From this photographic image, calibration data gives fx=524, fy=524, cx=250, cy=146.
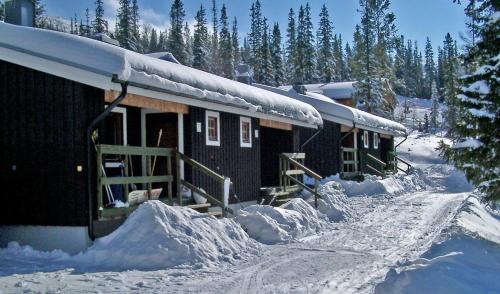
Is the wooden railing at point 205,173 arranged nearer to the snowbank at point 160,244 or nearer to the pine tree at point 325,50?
the snowbank at point 160,244

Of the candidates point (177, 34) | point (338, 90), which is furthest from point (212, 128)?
point (177, 34)

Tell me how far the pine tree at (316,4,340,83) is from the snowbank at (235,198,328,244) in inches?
2430

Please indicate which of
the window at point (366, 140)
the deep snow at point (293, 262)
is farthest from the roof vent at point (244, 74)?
the deep snow at point (293, 262)

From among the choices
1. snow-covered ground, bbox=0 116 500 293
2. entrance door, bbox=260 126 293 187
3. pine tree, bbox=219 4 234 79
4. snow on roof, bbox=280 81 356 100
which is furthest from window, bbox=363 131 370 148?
pine tree, bbox=219 4 234 79

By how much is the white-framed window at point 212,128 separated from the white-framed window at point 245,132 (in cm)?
145

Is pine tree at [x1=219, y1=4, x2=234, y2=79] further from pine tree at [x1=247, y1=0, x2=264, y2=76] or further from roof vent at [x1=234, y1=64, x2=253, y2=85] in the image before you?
roof vent at [x1=234, y1=64, x2=253, y2=85]

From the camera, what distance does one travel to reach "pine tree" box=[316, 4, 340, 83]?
74.6 metres

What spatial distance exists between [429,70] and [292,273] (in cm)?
12580

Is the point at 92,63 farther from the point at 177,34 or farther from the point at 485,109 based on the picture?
the point at 177,34

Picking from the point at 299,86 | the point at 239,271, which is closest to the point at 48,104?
the point at 239,271

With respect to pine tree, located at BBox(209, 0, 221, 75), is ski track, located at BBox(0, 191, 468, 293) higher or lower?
lower

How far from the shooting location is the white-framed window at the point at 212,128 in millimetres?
12828

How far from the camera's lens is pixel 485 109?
10.0 metres

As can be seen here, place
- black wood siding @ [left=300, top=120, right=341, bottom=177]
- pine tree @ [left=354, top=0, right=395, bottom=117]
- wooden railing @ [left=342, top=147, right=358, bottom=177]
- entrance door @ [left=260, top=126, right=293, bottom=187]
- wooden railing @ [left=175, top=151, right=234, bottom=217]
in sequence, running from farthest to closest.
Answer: pine tree @ [left=354, top=0, right=395, bottom=117] → wooden railing @ [left=342, top=147, right=358, bottom=177] → black wood siding @ [left=300, top=120, right=341, bottom=177] → entrance door @ [left=260, top=126, right=293, bottom=187] → wooden railing @ [left=175, top=151, right=234, bottom=217]
